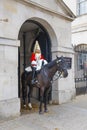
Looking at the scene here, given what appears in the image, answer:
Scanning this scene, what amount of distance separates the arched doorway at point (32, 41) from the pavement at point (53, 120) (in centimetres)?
226

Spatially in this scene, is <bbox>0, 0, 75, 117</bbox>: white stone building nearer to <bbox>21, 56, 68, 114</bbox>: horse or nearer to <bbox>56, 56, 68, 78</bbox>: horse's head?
<bbox>21, 56, 68, 114</bbox>: horse

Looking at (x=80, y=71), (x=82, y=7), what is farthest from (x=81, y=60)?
(x=82, y=7)

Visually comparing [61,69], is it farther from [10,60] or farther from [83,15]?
[83,15]

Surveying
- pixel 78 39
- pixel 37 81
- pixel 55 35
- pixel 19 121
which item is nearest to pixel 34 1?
pixel 55 35

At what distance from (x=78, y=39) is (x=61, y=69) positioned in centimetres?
1040

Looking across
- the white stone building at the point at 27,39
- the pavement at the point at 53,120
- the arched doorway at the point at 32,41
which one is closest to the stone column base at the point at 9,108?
the white stone building at the point at 27,39

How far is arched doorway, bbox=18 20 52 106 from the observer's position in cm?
916

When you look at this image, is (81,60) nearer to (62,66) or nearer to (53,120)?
(62,66)

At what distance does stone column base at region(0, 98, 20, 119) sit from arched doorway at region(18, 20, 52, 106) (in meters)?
2.59

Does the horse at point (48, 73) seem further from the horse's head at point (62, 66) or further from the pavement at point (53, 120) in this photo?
the pavement at point (53, 120)

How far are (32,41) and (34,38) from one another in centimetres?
21

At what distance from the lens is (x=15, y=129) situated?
226 inches

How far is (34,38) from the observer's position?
1001 centimetres

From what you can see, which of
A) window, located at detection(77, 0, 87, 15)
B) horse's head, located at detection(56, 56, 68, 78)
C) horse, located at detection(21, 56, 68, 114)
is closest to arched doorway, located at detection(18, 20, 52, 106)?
horse, located at detection(21, 56, 68, 114)
